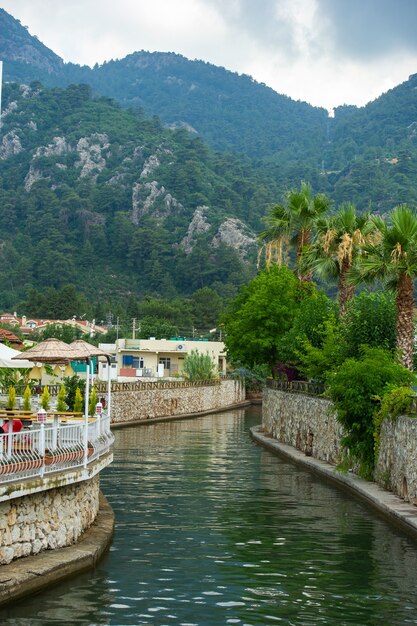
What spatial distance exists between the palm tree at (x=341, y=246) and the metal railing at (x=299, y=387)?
12.6 ft

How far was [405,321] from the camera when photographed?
34656mm

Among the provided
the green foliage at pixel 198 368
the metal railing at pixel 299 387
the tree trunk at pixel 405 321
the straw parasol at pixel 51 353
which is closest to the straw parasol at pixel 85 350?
the straw parasol at pixel 51 353

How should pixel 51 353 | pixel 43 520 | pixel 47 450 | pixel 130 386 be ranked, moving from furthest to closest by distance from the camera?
pixel 130 386 < pixel 51 353 < pixel 47 450 < pixel 43 520

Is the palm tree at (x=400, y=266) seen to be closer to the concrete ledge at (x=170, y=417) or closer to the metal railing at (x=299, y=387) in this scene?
the metal railing at (x=299, y=387)

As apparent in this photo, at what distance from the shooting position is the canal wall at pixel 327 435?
1070 inches

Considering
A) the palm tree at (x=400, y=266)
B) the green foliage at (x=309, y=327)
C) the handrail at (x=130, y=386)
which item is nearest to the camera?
the palm tree at (x=400, y=266)

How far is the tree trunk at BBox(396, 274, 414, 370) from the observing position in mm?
33844

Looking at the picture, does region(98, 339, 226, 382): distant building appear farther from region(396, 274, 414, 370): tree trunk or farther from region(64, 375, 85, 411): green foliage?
region(396, 274, 414, 370): tree trunk

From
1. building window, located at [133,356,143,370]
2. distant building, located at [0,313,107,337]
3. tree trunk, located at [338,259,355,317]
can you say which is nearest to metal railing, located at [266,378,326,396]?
tree trunk, located at [338,259,355,317]

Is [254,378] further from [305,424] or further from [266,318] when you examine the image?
[305,424]

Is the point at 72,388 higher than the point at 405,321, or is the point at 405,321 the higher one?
the point at 405,321

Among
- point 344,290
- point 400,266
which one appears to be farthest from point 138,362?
point 400,266

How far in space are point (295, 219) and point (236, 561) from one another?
35.4m

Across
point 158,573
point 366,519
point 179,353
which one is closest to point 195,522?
point 366,519
